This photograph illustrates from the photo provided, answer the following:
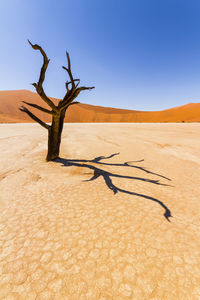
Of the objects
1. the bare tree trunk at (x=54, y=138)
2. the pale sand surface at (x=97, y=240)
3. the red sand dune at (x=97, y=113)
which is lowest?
the pale sand surface at (x=97, y=240)

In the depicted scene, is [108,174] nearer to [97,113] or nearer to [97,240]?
[97,240]

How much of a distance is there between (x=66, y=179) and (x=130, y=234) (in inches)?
70.0

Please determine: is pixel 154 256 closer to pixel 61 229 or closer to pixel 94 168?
pixel 61 229

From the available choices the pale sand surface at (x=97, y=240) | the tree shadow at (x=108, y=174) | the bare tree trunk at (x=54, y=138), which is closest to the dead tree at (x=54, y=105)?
the bare tree trunk at (x=54, y=138)

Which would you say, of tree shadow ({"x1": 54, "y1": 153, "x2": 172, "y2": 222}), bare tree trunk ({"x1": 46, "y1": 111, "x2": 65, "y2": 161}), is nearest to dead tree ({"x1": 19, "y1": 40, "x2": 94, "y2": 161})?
bare tree trunk ({"x1": 46, "y1": 111, "x2": 65, "y2": 161})

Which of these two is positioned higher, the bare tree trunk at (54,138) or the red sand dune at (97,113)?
the red sand dune at (97,113)

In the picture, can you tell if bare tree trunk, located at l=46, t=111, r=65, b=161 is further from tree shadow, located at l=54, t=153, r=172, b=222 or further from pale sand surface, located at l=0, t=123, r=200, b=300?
pale sand surface, located at l=0, t=123, r=200, b=300

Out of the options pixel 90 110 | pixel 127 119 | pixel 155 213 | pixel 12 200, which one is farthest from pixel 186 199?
pixel 90 110

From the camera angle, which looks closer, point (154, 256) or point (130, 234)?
point (154, 256)

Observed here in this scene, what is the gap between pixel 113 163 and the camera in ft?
13.2

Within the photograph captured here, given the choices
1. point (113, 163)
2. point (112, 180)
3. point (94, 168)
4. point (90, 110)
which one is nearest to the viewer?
point (112, 180)

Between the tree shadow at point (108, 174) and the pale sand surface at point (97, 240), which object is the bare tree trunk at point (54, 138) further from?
the pale sand surface at point (97, 240)

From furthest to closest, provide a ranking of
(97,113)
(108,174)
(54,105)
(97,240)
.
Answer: (97,113) → (54,105) → (108,174) → (97,240)

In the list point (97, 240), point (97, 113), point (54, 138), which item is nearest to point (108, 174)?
point (97, 240)
